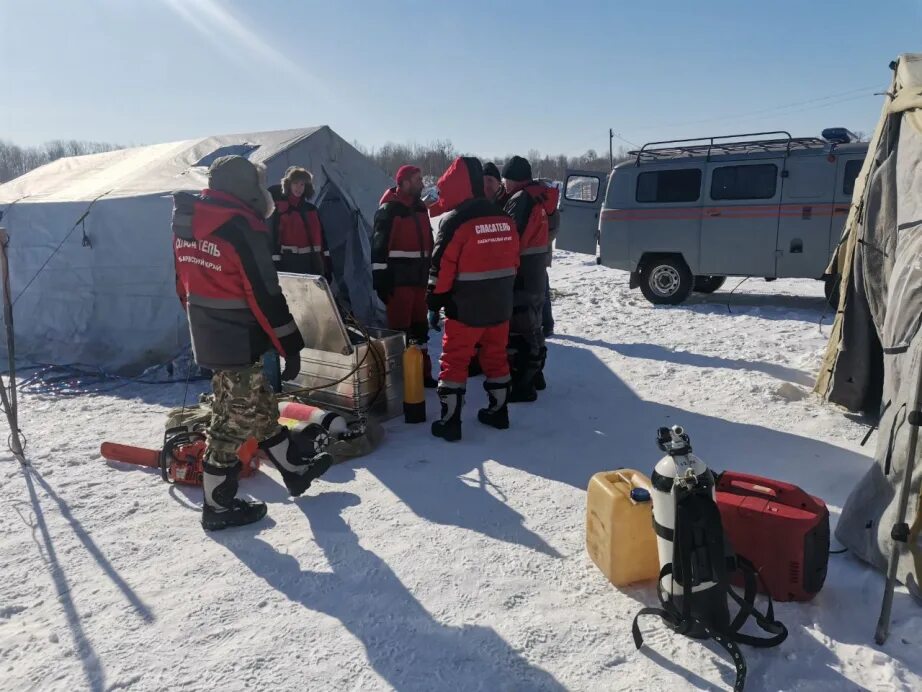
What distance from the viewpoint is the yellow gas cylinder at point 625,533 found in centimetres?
296

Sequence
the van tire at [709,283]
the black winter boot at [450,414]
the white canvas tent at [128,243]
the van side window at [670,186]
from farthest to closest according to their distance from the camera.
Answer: the van tire at [709,283] → the van side window at [670,186] → the white canvas tent at [128,243] → the black winter boot at [450,414]

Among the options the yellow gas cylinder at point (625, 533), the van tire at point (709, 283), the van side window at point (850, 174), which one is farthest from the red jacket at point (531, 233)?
the van tire at point (709, 283)

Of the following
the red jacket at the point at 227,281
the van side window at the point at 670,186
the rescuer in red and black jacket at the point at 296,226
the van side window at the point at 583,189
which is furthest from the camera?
the van side window at the point at 583,189

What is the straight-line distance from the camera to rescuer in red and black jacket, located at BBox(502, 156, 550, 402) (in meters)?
5.44

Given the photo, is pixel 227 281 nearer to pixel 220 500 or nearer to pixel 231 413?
pixel 231 413

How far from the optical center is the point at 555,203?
564 cm

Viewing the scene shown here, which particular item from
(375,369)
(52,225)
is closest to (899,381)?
(375,369)

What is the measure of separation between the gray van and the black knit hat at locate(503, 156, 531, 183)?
5247mm

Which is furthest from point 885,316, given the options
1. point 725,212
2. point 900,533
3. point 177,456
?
point 725,212

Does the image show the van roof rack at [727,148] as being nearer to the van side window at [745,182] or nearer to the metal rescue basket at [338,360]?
the van side window at [745,182]

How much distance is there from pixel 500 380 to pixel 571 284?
7.74 m

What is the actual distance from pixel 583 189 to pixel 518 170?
7258 mm

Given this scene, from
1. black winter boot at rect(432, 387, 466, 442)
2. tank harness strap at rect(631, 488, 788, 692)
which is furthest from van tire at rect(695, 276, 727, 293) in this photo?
tank harness strap at rect(631, 488, 788, 692)

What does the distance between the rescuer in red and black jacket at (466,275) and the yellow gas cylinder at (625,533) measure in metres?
1.91
